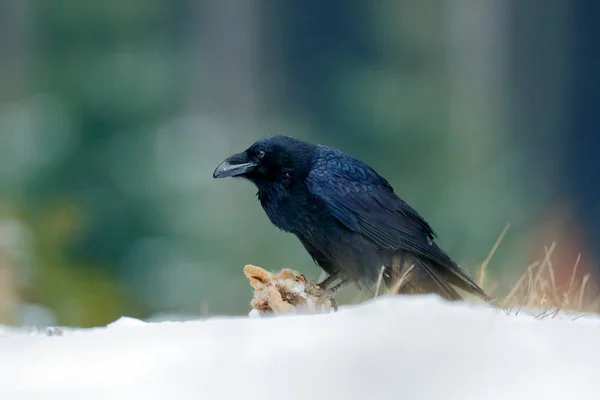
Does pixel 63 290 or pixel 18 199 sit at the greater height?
pixel 18 199

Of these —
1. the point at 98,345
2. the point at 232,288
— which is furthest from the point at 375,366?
the point at 232,288

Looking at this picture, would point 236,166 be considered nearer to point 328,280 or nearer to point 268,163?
point 268,163

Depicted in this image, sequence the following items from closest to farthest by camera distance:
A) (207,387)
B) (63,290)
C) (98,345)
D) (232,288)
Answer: (207,387)
(98,345)
(63,290)
(232,288)

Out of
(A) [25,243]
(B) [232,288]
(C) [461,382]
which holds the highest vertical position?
(C) [461,382]

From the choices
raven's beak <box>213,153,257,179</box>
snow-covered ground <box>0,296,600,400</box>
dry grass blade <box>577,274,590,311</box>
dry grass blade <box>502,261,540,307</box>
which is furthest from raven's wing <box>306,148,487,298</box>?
snow-covered ground <box>0,296,600,400</box>

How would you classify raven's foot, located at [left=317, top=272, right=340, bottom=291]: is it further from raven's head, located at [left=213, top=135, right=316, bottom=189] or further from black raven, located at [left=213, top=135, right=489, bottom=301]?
raven's head, located at [left=213, top=135, right=316, bottom=189]

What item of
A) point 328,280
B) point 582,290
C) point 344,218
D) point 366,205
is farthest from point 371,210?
point 582,290

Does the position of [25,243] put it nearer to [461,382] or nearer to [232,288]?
[232,288]

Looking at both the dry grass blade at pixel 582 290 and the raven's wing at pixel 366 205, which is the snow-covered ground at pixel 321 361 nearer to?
the dry grass blade at pixel 582 290
